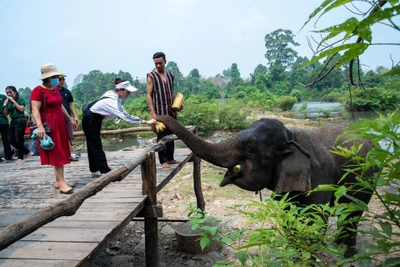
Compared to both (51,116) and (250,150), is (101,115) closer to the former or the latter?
(51,116)

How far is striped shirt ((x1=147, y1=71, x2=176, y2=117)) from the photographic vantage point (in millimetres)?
4797

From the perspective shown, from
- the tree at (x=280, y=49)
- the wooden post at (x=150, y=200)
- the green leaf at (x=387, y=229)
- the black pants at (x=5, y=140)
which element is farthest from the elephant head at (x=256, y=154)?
the tree at (x=280, y=49)

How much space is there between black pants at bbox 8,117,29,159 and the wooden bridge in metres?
1.13

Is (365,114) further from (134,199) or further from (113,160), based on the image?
(134,199)

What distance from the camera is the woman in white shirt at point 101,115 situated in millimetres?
4328

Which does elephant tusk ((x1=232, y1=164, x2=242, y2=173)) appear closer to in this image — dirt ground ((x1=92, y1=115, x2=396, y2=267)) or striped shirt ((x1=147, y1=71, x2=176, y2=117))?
dirt ground ((x1=92, y1=115, x2=396, y2=267))

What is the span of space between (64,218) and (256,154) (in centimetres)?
190

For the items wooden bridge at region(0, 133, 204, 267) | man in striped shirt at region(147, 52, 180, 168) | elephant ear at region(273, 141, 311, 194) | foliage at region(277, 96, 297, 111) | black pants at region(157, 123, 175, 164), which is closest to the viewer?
wooden bridge at region(0, 133, 204, 267)

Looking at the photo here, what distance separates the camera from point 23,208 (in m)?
3.76

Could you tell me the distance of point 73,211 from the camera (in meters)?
2.22

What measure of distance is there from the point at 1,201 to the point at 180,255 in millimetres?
2452

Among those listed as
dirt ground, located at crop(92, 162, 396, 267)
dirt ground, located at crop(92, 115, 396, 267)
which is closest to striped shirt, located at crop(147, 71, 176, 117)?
dirt ground, located at crop(92, 115, 396, 267)

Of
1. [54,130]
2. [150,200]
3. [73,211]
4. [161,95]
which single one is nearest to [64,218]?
[150,200]

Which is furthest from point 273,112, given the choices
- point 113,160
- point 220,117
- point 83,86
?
point 83,86
